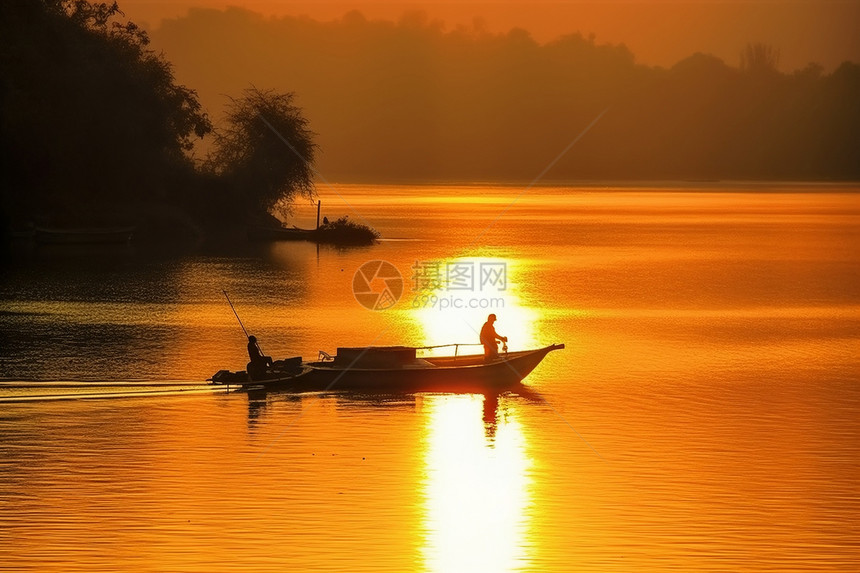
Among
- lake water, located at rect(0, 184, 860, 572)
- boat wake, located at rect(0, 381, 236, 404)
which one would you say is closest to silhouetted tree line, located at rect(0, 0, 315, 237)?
lake water, located at rect(0, 184, 860, 572)

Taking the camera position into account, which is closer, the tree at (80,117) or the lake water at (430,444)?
the lake water at (430,444)

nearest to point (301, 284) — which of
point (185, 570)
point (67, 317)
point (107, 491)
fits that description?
point (67, 317)

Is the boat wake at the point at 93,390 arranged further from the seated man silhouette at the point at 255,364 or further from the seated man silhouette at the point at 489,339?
the seated man silhouette at the point at 489,339

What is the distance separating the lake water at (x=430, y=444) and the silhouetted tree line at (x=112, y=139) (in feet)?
79.1

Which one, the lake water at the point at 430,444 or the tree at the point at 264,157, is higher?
the tree at the point at 264,157

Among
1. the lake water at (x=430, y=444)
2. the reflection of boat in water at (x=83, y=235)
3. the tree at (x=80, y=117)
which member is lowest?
the lake water at (x=430, y=444)

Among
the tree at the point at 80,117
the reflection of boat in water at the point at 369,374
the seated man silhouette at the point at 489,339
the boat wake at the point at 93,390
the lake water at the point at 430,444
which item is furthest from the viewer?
the tree at the point at 80,117

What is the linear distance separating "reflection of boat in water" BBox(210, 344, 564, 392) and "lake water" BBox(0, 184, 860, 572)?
0.53 meters

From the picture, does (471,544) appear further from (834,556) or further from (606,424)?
(606,424)

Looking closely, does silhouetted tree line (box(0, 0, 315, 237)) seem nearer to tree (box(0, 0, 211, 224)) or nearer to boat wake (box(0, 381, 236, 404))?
tree (box(0, 0, 211, 224))

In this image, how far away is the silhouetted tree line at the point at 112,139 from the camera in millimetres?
84875

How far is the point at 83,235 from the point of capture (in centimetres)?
9481

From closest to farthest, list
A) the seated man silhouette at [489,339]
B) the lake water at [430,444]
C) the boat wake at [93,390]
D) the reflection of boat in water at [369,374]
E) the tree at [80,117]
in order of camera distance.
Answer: the lake water at [430,444]
the boat wake at [93,390]
the reflection of boat in water at [369,374]
the seated man silhouette at [489,339]
the tree at [80,117]

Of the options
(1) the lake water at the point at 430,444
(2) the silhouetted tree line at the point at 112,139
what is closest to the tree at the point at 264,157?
(2) the silhouetted tree line at the point at 112,139
